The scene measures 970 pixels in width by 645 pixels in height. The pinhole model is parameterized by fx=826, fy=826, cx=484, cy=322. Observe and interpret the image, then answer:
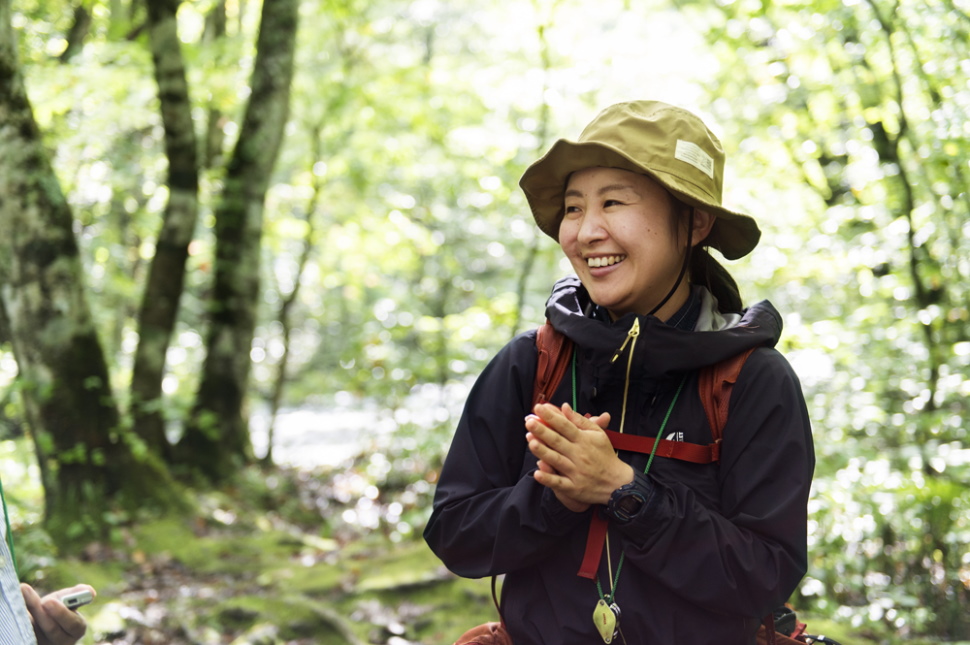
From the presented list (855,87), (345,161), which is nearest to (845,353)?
(855,87)

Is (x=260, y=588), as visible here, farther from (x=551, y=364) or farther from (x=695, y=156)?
(x=695, y=156)

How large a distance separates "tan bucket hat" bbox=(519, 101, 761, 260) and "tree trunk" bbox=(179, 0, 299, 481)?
21.1 ft

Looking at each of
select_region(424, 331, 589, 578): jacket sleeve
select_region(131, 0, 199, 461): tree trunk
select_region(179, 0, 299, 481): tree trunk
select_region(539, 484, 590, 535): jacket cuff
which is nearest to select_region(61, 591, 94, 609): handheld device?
select_region(424, 331, 589, 578): jacket sleeve

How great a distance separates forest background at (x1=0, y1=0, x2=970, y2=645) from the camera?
5.10 metres

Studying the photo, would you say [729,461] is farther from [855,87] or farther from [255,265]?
[255,265]

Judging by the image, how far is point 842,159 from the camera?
324 inches

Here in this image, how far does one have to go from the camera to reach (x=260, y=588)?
5.54m

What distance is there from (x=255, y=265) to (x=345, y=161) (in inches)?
101

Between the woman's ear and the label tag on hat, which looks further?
the woman's ear

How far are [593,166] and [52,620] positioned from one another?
164 cm

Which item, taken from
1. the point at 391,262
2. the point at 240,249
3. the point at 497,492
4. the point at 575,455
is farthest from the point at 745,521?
the point at 391,262

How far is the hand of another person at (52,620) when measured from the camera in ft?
6.06

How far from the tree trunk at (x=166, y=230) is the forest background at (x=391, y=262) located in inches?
1.0

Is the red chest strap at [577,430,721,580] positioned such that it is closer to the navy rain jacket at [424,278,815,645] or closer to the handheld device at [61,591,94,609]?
the navy rain jacket at [424,278,815,645]
